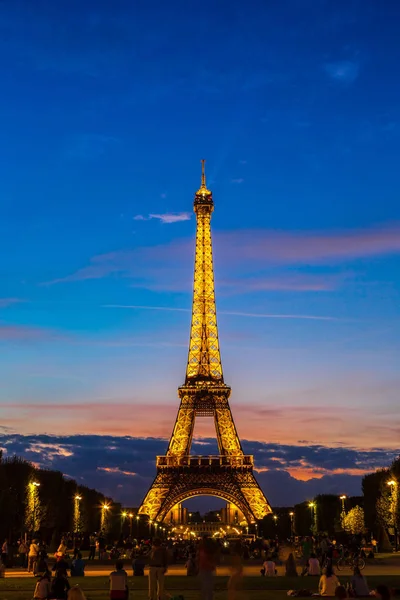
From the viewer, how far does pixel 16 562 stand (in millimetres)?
59312

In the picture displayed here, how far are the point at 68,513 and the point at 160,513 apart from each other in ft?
51.0

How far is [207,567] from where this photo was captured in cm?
1942

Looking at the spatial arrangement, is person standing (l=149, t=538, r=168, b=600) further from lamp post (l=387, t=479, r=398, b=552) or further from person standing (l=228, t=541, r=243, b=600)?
lamp post (l=387, t=479, r=398, b=552)

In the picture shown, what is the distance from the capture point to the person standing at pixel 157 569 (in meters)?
23.3

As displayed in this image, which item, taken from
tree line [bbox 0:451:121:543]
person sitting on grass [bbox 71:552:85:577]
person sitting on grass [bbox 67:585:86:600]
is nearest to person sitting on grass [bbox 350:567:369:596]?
person sitting on grass [bbox 67:585:86:600]

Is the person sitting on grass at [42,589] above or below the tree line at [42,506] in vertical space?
below

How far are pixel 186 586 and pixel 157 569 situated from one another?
11.1 meters

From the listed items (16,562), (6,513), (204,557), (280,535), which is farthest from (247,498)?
(204,557)

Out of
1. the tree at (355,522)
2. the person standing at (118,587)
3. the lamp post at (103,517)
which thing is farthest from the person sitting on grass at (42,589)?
the lamp post at (103,517)

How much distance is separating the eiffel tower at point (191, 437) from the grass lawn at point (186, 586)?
79.2 m

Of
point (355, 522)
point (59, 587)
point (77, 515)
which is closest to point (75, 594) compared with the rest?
point (59, 587)

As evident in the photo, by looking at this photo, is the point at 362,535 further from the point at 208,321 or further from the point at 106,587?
the point at 106,587

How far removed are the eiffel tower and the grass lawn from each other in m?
79.2

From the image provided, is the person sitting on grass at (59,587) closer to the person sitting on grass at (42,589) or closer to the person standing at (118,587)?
the person sitting on grass at (42,589)
